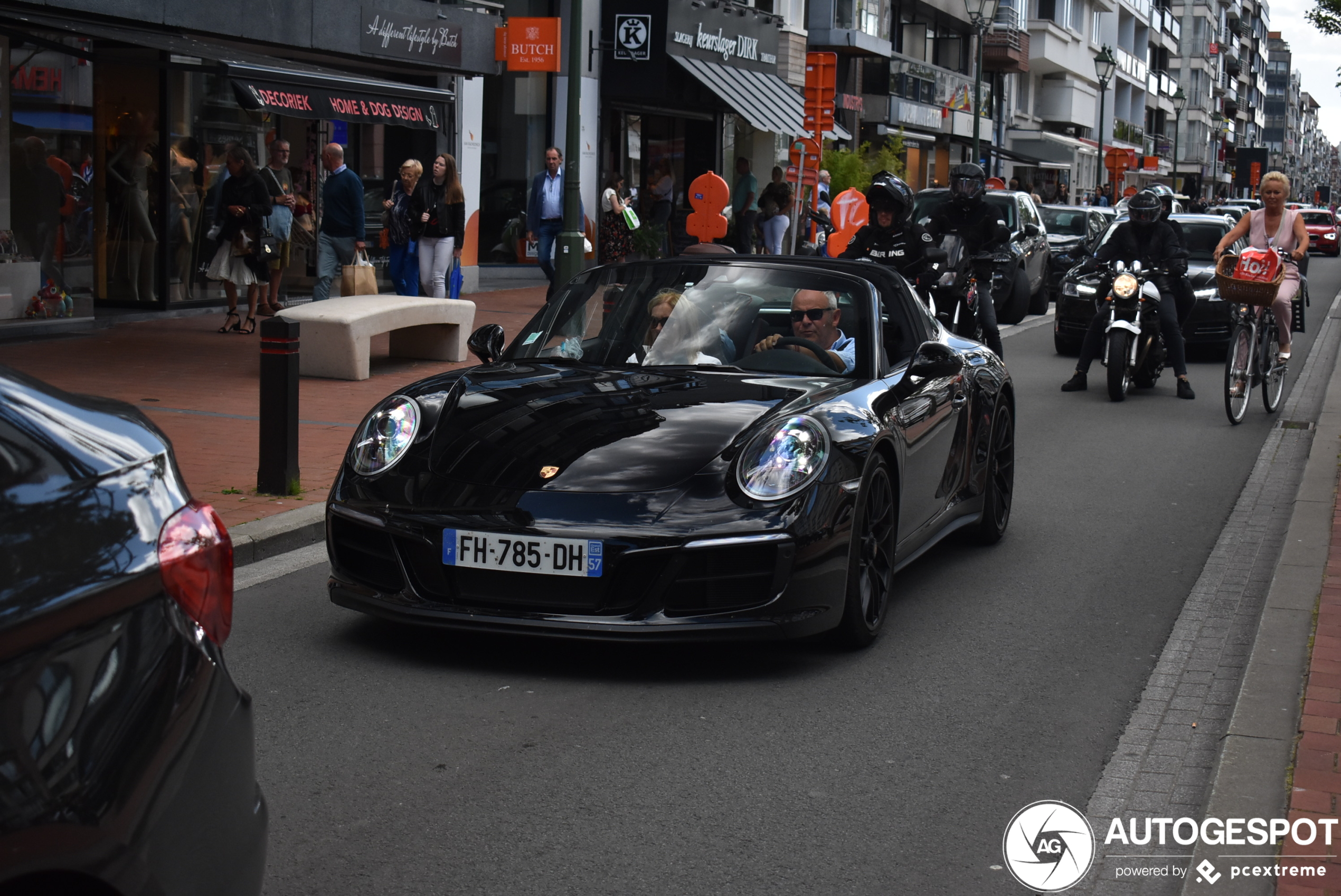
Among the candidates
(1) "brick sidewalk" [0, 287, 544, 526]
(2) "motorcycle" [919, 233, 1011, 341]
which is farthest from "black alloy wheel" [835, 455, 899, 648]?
(2) "motorcycle" [919, 233, 1011, 341]

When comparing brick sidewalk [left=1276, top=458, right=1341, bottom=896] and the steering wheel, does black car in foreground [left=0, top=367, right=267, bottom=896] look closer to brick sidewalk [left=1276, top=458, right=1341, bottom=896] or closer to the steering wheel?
brick sidewalk [left=1276, top=458, right=1341, bottom=896]

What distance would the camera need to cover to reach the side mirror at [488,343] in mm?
6594

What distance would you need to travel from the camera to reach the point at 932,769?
15.0 feet

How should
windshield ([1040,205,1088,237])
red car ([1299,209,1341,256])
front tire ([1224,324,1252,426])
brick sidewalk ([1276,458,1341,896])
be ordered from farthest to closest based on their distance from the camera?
red car ([1299,209,1341,256])
windshield ([1040,205,1088,237])
front tire ([1224,324,1252,426])
brick sidewalk ([1276,458,1341,896])

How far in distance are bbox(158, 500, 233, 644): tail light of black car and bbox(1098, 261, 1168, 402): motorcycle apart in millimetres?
11939

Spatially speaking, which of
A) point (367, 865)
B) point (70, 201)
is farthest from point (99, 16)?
point (367, 865)

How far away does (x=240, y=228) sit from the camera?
16.0 meters

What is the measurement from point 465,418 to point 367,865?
2.20 metres

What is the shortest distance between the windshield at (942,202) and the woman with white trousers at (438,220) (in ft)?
26.3

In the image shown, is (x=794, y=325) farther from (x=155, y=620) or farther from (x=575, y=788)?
(x=155, y=620)

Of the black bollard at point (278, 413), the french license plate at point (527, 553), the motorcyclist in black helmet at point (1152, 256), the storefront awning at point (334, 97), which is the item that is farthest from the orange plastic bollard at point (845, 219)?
the french license plate at point (527, 553)

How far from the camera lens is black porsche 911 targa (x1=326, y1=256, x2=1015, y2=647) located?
16.9 ft

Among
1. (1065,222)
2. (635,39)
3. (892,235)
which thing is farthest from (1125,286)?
(635,39)

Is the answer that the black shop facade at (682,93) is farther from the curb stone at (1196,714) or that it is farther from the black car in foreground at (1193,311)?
the curb stone at (1196,714)
